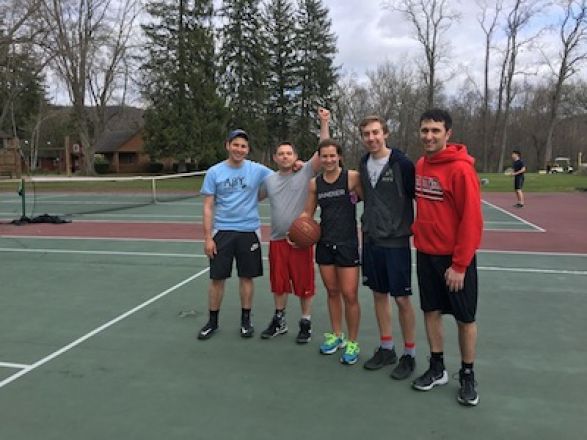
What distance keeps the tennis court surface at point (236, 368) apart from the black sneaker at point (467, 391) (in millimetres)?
57

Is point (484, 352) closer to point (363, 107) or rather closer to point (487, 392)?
point (487, 392)

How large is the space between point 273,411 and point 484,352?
1923 millimetres

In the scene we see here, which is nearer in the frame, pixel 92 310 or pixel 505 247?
pixel 92 310

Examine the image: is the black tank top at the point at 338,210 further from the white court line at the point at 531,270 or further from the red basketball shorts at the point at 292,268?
the white court line at the point at 531,270

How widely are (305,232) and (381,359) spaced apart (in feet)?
3.68

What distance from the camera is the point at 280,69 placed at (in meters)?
46.4

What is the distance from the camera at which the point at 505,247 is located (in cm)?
898

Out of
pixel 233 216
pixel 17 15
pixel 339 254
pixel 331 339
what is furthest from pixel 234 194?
pixel 17 15

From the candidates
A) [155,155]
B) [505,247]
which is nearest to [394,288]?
[505,247]

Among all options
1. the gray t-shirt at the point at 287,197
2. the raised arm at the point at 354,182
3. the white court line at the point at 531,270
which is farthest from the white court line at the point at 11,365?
the white court line at the point at 531,270

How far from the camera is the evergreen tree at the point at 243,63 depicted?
4241 centimetres

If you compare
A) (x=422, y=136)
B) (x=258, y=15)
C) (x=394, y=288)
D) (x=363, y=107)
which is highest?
(x=258, y=15)

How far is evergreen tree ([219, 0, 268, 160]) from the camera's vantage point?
42.4 meters

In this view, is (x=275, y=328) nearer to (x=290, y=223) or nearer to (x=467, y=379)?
(x=290, y=223)
